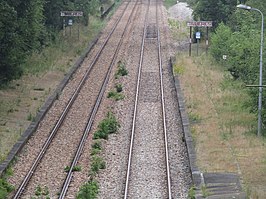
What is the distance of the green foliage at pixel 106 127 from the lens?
2747 centimetres

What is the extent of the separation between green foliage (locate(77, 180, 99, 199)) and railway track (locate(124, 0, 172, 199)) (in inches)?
36.5

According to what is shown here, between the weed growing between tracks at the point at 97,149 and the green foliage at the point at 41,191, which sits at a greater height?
the weed growing between tracks at the point at 97,149

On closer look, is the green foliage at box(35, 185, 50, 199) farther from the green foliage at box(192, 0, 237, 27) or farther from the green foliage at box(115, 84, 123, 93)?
the green foliage at box(192, 0, 237, 27)

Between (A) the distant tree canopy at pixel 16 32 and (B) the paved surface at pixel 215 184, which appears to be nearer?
(B) the paved surface at pixel 215 184

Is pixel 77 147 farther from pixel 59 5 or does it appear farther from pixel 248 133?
pixel 59 5

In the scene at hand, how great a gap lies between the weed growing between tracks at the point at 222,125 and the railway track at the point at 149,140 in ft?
4.30

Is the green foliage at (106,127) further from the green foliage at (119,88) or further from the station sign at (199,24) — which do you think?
the station sign at (199,24)

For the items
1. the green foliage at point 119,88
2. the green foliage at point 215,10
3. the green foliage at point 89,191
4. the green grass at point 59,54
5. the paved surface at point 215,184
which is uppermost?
the green foliage at point 215,10

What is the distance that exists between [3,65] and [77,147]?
7563 mm

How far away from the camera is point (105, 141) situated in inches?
1070

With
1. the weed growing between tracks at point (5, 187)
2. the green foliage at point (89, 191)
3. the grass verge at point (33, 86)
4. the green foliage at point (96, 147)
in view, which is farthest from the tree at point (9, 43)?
the green foliage at point (89, 191)

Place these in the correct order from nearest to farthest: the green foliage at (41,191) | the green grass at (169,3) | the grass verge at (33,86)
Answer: the green foliage at (41,191) < the grass verge at (33,86) < the green grass at (169,3)

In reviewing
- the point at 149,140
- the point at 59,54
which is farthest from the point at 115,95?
the point at 59,54

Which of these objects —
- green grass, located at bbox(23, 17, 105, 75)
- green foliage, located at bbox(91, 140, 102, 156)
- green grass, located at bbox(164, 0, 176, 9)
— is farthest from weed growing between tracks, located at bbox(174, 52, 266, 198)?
green grass, located at bbox(164, 0, 176, 9)
